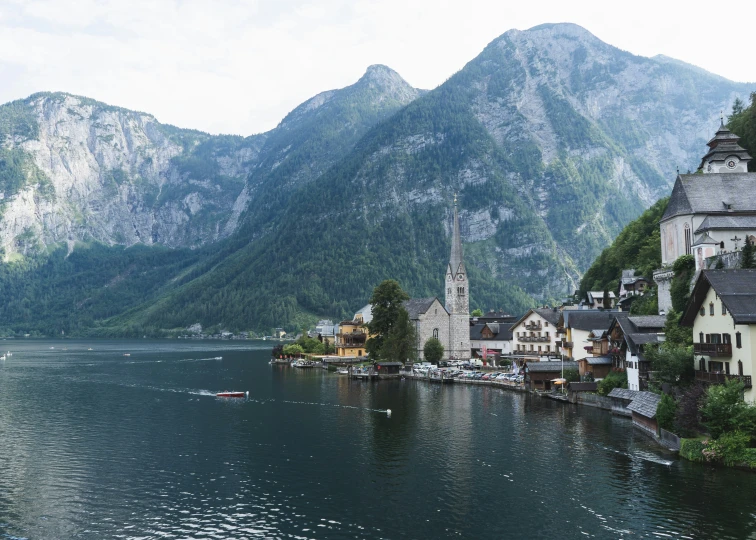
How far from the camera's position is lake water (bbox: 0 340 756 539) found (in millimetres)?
40000

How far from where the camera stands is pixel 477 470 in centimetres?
5294

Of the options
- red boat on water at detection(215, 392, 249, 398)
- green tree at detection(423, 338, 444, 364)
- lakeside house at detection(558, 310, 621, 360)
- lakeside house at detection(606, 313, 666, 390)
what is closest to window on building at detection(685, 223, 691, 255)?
lakeside house at detection(606, 313, 666, 390)

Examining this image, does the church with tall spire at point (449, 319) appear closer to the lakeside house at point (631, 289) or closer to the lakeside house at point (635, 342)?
the lakeside house at point (631, 289)

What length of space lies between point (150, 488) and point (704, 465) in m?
43.9

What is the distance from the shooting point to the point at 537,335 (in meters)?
138

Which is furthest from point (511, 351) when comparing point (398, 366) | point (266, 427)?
point (266, 427)

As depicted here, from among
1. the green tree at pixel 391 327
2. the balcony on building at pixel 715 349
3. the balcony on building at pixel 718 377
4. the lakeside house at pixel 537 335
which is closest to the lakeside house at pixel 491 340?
the lakeside house at pixel 537 335

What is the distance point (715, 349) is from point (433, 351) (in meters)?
93.6

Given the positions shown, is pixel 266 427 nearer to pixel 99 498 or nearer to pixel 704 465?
pixel 99 498

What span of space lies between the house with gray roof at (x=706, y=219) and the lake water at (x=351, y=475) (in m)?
23.6

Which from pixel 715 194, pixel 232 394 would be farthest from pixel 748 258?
pixel 232 394

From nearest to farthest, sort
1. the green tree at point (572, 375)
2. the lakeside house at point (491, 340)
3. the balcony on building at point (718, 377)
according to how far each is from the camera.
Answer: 1. the balcony on building at point (718, 377)
2. the green tree at point (572, 375)
3. the lakeside house at point (491, 340)

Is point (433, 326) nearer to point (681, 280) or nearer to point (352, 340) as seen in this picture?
point (352, 340)

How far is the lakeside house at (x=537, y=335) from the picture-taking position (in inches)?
5281
